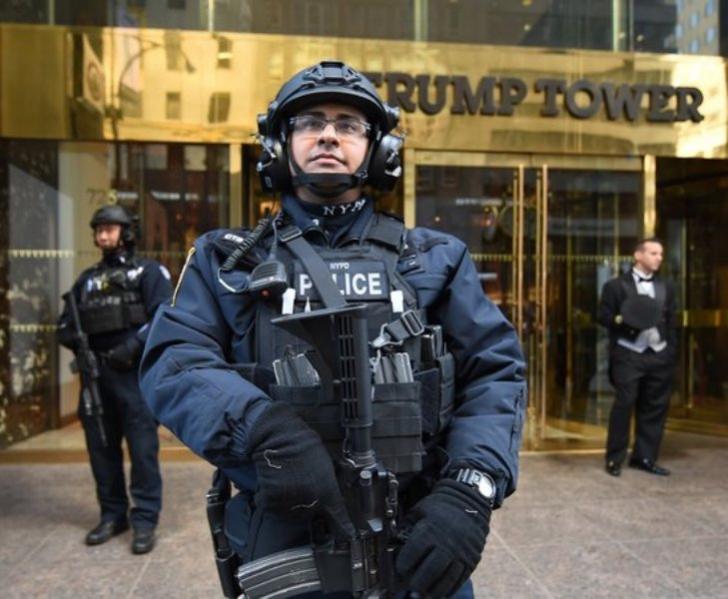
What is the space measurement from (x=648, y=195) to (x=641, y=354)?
166 cm

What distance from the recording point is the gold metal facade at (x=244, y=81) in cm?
578

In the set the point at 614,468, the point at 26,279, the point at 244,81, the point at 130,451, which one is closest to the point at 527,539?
the point at 614,468

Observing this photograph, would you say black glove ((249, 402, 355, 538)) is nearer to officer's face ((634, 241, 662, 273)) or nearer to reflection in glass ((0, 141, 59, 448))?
officer's face ((634, 241, 662, 273))

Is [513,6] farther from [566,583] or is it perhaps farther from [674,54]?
[566,583]

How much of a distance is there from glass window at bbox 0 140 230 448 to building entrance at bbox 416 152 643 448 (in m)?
1.93

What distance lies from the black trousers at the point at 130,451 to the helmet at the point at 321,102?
8.43 feet

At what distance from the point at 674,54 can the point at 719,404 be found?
3617mm

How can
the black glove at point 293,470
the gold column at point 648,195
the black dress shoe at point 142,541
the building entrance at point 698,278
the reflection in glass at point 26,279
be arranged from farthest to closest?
the building entrance at point 698,278 → the gold column at point 648,195 → the reflection in glass at point 26,279 → the black dress shoe at point 142,541 → the black glove at point 293,470

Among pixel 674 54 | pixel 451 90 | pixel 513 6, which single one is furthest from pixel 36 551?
pixel 674 54

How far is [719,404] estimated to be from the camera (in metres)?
7.43

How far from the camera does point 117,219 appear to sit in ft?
13.7

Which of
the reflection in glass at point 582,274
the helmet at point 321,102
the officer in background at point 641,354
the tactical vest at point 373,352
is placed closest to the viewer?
the tactical vest at point 373,352

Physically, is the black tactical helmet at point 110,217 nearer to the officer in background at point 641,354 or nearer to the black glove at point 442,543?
the black glove at point 442,543

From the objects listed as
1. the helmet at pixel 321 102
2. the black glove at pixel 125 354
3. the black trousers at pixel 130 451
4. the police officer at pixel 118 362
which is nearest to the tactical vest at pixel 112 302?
the police officer at pixel 118 362
